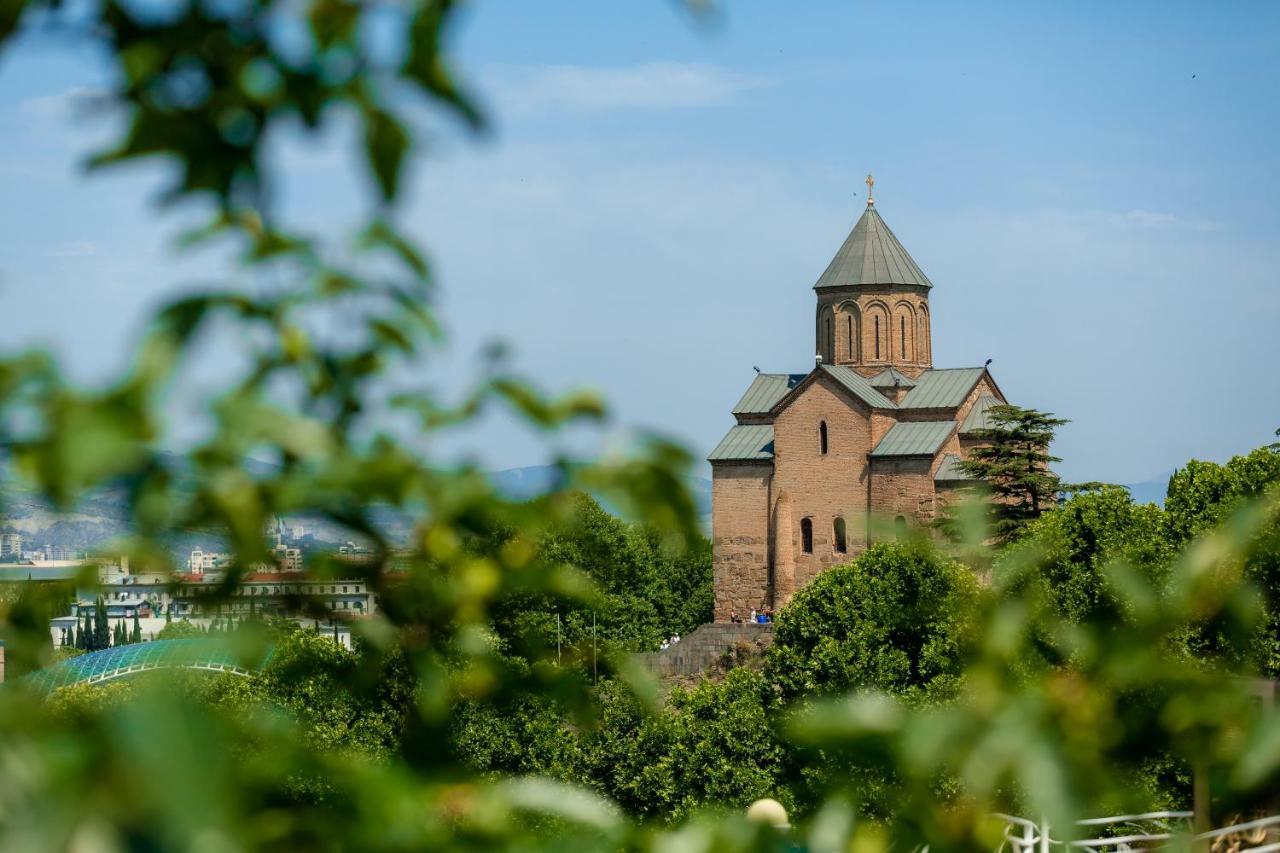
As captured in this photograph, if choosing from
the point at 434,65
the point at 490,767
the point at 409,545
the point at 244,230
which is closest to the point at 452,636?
the point at 409,545

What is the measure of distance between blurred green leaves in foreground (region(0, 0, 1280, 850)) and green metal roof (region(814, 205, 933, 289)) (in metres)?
42.5

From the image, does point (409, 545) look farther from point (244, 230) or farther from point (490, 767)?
point (490, 767)

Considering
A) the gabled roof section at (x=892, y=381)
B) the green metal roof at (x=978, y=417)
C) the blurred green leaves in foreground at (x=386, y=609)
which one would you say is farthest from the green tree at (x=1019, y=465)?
the blurred green leaves in foreground at (x=386, y=609)

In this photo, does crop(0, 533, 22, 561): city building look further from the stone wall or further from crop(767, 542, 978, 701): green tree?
the stone wall

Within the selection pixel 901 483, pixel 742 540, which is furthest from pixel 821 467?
pixel 742 540

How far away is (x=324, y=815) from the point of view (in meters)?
1.29

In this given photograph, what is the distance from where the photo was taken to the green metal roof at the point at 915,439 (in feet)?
128

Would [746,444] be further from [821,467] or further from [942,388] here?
[942,388]

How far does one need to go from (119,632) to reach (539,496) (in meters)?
66.0

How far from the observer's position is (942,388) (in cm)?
4147

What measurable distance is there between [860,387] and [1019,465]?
5494 mm

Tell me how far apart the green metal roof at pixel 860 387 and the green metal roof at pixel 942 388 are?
2.22ft

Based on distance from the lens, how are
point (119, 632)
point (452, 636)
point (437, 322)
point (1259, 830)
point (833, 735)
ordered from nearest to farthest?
point (833, 735), point (437, 322), point (452, 636), point (1259, 830), point (119, 632)

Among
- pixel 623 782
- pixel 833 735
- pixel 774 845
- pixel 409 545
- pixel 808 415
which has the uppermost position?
pixel 808 415
